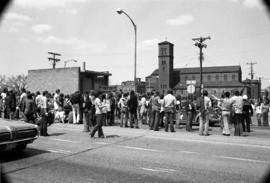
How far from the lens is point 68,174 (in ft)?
19.9

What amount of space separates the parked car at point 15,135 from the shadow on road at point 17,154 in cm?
18

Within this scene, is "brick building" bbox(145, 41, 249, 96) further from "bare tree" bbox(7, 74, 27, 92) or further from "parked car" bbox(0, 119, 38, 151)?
"parked car" bbox(0, 119, 38, 151)

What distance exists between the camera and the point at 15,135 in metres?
7.42

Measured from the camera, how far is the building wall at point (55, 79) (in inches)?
1714

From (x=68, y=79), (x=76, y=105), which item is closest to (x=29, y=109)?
(x=76, y=105)

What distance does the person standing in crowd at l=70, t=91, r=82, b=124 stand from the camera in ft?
52.7

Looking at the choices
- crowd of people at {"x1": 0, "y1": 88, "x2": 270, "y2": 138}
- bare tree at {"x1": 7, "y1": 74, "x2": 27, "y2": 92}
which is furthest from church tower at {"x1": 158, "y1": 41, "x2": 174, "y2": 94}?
crowd of people at {"x1": 0, "y1": 88, "x2": 270, "y2": 138}

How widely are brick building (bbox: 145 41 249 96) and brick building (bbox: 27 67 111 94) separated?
203 feet

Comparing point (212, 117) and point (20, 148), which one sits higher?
point (212, 117)

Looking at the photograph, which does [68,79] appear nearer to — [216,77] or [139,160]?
[139,160]

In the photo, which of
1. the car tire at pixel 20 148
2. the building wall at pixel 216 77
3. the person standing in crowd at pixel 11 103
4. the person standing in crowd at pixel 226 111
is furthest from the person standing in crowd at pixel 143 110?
the building wall at pixel 216 77

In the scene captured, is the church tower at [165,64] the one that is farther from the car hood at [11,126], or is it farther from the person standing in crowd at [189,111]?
the car hood at [11,126]

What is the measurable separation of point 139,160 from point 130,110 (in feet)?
23.9

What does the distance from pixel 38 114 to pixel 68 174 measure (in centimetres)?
697
